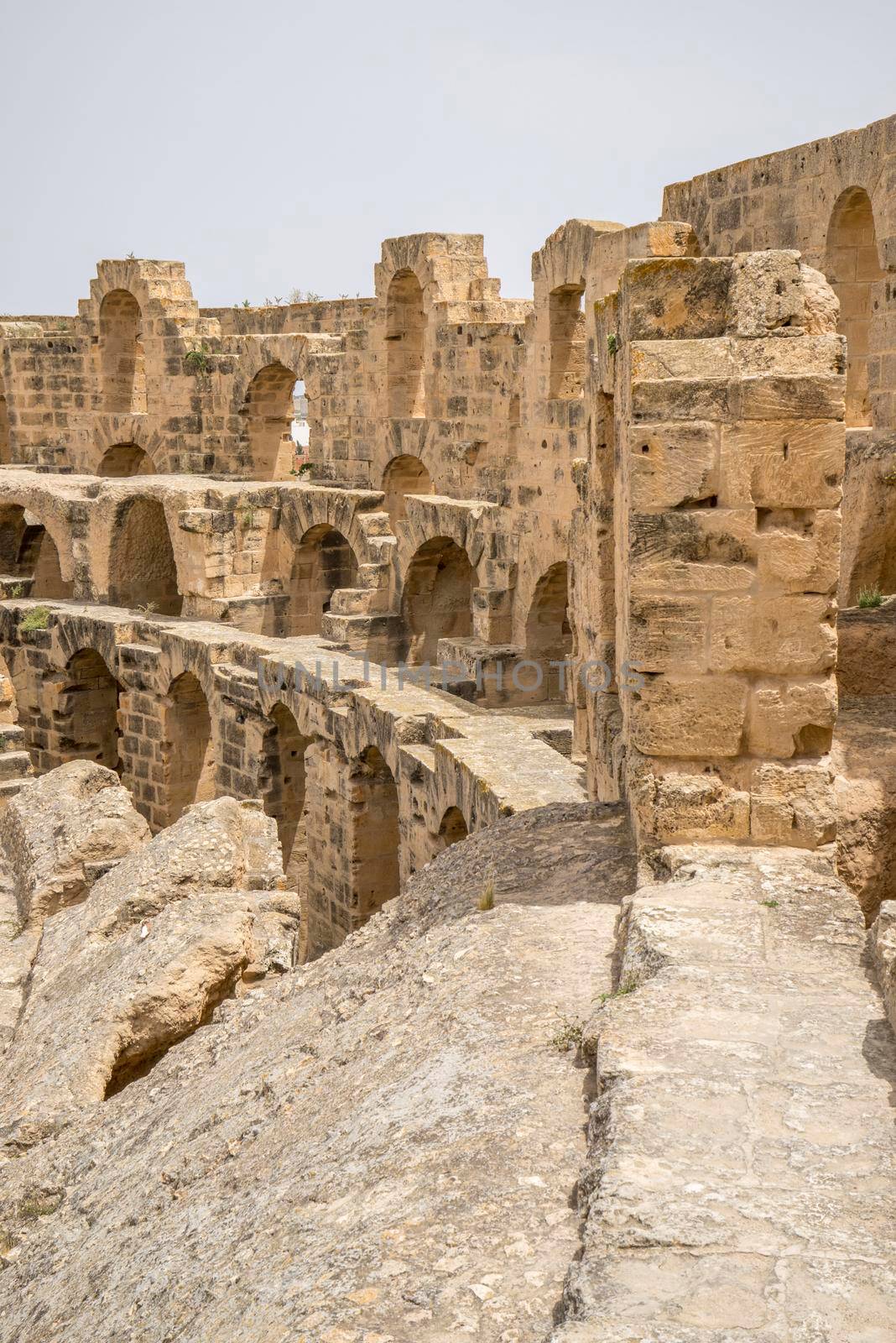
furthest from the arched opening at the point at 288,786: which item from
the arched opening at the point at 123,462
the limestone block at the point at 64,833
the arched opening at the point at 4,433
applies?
the arched opening at the point at 4,433

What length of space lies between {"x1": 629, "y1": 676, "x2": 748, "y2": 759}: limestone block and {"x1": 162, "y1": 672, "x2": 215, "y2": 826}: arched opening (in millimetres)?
10922

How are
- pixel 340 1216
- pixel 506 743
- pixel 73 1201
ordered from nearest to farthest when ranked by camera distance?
pixel 340 1216
pixel 73 1201
pixel 506 743

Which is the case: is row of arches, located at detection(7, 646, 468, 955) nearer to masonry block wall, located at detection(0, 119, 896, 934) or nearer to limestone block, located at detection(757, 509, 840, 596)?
masonry block wall, located at detection(0, 119, 896, 934)

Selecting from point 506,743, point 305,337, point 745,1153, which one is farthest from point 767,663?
point 305,337

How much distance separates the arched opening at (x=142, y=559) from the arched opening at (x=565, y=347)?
600 centimetres

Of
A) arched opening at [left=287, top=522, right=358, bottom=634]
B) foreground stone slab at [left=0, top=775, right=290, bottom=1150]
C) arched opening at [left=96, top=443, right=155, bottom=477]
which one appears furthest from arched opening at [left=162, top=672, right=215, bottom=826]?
arched opening at [left=96, top=443, right=155, bottom=477]

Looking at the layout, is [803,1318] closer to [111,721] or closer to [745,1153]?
[745,1153]

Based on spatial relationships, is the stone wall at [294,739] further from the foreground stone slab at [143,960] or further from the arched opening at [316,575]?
the arched opening at [316,575]

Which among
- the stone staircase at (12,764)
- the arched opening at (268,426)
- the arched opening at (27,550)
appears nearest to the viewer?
the stone staircase at (12,764)

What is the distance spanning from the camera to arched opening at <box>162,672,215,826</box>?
15.7 metres

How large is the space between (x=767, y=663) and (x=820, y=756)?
39 centimetres

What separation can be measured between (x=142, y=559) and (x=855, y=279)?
10.8m

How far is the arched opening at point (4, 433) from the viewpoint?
993 inches

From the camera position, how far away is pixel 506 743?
30.9ft
